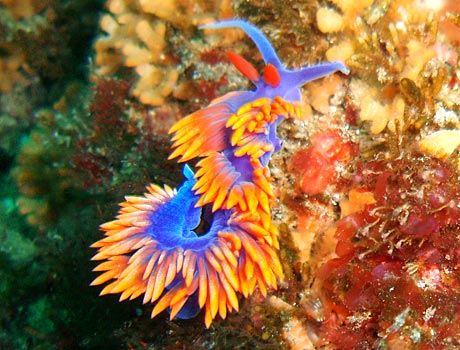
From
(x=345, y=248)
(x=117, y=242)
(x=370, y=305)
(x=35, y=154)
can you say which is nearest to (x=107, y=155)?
(x=35, y=154)

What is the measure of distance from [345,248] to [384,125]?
885 millimetres

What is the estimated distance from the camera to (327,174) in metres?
2.98

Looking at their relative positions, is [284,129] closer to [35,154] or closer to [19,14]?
[35,154]

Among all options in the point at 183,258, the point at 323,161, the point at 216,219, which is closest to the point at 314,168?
the point at 323,161

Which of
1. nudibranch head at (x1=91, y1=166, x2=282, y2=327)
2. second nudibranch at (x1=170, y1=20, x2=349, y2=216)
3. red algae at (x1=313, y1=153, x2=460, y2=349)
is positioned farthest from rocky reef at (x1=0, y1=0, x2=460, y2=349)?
nudibranch head at (x1=91, y1=166, x2=282, y2=327)

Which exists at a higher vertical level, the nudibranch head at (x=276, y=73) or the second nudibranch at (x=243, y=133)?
the nudibranch head at (x=276, y=73)

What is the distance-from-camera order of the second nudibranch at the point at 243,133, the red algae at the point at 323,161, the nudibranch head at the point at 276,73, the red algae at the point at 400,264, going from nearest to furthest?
the red algae at the point at 400,264
the second nudibranch at the point at 243,133
the nudibranch head at the point at 276,73
the red algae at the point at 323,161

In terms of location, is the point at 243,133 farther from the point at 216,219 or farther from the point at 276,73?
the point at 216,219

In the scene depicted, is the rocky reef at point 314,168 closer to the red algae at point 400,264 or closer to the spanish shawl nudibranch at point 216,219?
the red algae at point 400,264

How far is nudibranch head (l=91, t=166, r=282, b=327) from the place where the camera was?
238 centimetres

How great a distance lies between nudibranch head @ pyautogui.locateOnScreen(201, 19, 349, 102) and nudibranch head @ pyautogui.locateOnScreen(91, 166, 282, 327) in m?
0.91

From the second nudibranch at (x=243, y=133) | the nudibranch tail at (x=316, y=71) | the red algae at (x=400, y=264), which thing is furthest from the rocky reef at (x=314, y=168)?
the second nudibranch at (x=243, y=133)

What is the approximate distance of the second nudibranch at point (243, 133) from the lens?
99.5 inches

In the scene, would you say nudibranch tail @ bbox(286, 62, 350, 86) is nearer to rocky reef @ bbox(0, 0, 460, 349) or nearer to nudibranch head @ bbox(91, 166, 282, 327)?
rocky reef @ bbox(0, 0, 460, 349)
